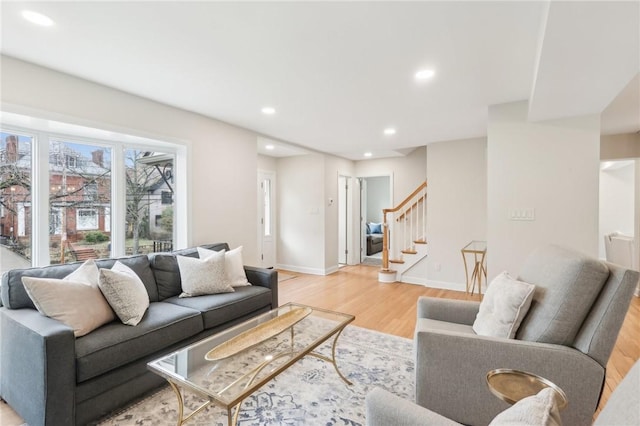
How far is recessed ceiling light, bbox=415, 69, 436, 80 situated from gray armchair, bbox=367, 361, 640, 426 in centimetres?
231

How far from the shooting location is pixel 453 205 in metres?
4.78

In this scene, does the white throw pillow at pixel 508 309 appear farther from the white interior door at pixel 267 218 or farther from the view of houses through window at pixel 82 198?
the white interior door at pixel 267 218

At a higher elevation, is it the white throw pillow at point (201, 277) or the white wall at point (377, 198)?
the white wall at point (377, 198)

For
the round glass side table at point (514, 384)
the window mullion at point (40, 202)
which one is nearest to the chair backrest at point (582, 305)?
the round glass side table at point (514, 384)

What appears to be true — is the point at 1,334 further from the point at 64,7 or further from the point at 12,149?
the point at 64,7

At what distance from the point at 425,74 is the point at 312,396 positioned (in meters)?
2.59

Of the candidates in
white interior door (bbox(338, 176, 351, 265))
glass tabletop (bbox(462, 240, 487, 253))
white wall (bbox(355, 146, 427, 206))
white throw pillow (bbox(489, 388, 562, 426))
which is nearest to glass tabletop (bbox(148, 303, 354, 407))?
white throw pillow (bbox(489, 388, 562, 426))

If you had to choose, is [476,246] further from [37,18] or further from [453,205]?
[37,18]

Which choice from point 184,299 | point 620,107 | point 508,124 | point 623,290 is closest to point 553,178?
point 508,124

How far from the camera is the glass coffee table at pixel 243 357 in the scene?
1436 millimetres

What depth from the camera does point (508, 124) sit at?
315 centimetres

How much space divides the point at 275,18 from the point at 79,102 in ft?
6.47

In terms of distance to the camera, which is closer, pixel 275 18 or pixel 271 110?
pixel 275 18

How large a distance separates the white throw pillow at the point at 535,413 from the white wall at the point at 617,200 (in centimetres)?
779
